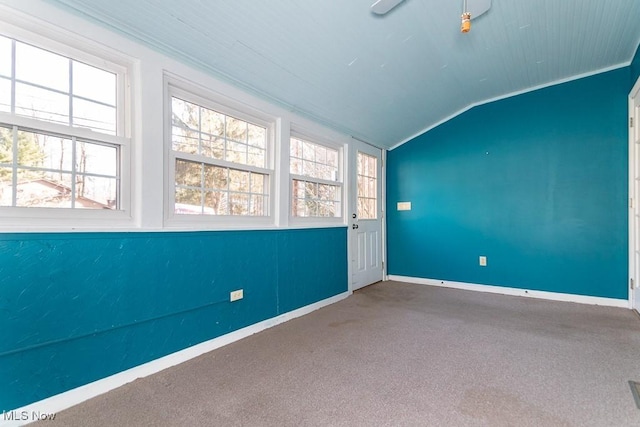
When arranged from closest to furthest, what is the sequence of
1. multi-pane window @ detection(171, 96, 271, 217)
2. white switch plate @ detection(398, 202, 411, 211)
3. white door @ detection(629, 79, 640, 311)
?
multi-pane window @ detection(171, 96, 271, 217) < white door @ detection(629, 79, 640, 311) < white switch plate @ detection(398, 202, 411, 211)

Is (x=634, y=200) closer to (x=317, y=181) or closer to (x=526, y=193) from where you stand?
(x=526, y=193)

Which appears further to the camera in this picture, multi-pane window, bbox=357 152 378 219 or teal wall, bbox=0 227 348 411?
multi-pane window, bbox=357 152 378 219

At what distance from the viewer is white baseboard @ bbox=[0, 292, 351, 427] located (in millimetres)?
1468

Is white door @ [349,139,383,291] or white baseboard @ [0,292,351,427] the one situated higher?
white door @ [349,139,383,291]

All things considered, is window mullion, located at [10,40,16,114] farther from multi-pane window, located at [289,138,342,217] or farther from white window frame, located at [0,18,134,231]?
multi-pane window, located at [289,138,342,217]

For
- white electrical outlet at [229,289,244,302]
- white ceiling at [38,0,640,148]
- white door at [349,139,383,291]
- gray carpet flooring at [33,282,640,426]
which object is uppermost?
white ceiling at [38,0,640,148]

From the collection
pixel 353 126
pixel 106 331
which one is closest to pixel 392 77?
pixel 353 126

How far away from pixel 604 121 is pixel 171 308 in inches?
189

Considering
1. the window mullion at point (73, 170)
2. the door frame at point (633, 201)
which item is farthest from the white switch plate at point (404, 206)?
the window mullion at point (73, 170)

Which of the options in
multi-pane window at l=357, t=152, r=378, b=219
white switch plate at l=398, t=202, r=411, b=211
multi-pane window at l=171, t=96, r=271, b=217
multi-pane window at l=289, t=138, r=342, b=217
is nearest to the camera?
multi-pane window at l=171, t=96, r=271, b=217

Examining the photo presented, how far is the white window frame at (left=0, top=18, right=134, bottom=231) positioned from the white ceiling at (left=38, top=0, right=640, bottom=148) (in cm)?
17

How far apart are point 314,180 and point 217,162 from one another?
1292 mm

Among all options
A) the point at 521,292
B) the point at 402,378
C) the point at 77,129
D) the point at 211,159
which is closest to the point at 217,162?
the point at 211,159

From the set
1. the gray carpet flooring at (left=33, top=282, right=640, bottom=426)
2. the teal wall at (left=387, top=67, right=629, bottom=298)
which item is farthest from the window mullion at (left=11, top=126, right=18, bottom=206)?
the teal wall at (left=387, top=67, right=629, bottom=298)
